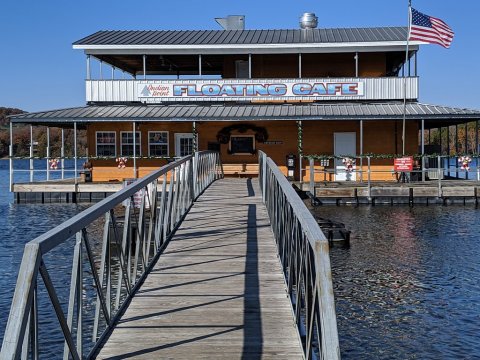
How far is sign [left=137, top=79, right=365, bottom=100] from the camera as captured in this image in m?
28.7

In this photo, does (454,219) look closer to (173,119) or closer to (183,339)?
(173,119)

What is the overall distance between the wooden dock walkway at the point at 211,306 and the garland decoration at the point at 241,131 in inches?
720

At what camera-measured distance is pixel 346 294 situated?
11.6 m

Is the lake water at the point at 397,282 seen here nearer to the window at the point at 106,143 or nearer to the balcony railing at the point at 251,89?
the window at the point at 106,143

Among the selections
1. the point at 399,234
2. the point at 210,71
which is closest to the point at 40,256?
the point at 399,234

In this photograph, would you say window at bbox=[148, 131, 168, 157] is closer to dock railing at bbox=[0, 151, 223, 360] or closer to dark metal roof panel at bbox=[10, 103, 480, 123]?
dark metal roof panel at bbox=[10, 103, 480, 123]

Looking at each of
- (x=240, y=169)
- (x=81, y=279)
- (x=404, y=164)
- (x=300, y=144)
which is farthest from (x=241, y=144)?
(x=81, y=279)

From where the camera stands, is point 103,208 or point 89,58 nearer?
point 103,208

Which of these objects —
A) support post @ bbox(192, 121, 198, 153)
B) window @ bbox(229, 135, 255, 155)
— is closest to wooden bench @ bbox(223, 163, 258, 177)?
window @ bbox(229, 135, 255, 155)

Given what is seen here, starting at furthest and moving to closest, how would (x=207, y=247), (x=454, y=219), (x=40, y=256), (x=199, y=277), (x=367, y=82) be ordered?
(x=367, y=82), (x=454, y=219), (x=207, y=247), (x=199, y=277), (x=40, y=256)

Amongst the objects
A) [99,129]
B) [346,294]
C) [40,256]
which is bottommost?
[346,294]

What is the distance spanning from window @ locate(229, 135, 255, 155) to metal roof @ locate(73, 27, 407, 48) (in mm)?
4194

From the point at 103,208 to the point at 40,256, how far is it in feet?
5.81

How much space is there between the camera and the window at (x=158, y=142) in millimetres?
29219
